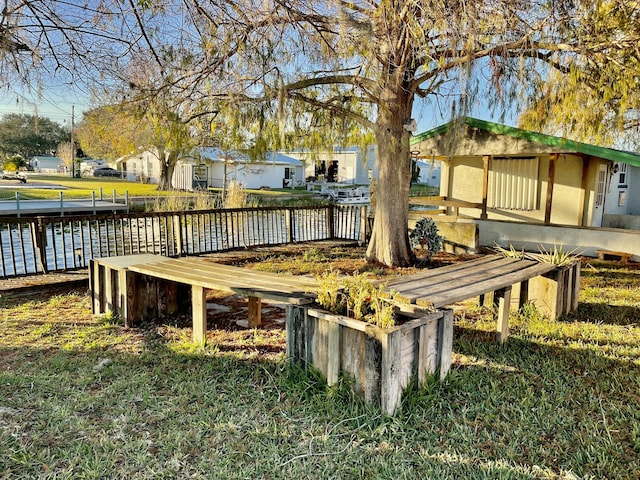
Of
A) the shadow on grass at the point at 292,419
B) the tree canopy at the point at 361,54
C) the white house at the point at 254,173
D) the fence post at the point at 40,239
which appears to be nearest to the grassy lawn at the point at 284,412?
the shadow on grass at the point at 292,419

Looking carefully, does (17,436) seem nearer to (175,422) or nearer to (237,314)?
(175,422)

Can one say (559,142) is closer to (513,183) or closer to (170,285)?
(513,183)

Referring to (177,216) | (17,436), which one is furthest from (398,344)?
(177,216)

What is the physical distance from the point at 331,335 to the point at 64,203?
1738 centimetres

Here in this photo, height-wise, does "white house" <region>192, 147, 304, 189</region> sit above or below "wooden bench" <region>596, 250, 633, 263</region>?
above

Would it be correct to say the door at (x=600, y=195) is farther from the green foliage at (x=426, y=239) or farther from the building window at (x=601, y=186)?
the green foliage at (x=426, y=239)

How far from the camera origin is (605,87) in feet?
18.6

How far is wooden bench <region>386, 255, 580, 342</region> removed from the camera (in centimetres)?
330

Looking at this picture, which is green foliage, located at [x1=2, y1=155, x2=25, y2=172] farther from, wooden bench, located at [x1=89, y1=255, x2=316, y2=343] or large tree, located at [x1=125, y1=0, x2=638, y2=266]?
wooden bench, located at [x1=89, y1=255, x2=316, y2=343]

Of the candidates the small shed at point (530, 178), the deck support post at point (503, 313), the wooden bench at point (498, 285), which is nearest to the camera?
the wooden bench at point (498, 285)

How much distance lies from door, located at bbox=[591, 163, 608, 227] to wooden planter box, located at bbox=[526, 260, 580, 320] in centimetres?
478

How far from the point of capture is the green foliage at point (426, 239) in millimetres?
7734

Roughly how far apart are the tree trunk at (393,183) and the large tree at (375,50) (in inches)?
1.1

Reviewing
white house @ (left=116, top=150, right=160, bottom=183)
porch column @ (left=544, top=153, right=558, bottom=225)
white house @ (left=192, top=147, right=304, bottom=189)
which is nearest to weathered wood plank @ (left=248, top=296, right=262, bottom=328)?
porch column @ (left=544, top=153, right=558, bottom=225)
